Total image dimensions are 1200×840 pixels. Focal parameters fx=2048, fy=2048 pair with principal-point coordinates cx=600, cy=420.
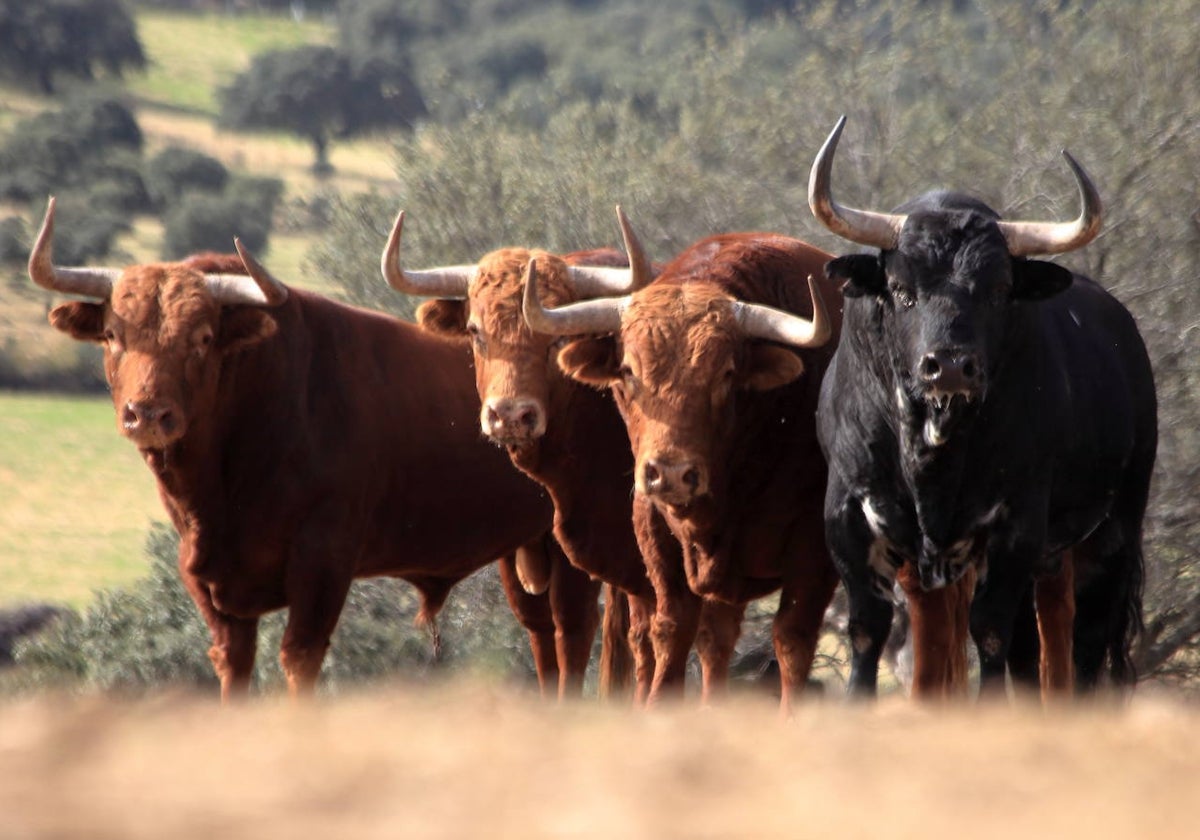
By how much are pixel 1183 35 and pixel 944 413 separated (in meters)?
13.4

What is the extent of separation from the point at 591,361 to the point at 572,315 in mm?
281

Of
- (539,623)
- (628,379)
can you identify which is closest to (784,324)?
(628,379)

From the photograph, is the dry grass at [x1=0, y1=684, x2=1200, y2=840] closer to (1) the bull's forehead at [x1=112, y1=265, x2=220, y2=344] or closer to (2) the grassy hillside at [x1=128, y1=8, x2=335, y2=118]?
(1) the bull's forehead at [x1=112, y1=265, x2=220, y2=344]

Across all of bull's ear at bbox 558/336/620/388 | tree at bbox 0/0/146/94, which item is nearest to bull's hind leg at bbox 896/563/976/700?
bull's ear at bbox 558/336/620/388

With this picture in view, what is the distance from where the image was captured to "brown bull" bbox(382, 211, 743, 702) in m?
9.20

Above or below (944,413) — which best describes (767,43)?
above

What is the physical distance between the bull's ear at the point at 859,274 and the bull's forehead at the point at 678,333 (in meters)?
0.71

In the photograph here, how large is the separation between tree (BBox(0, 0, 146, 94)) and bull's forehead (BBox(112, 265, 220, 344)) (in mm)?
53735

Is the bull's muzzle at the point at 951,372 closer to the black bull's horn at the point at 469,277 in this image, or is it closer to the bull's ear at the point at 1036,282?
the bull's ear at the point at 1036,282

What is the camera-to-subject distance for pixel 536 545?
1127 centimetres

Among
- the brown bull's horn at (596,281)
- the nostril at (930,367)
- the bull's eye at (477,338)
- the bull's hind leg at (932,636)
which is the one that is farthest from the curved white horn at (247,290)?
the nostril at (930,367)

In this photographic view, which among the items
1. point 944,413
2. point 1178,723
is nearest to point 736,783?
point 1178,723

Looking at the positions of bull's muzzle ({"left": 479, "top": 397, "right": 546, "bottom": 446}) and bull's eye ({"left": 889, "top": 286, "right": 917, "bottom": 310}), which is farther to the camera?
bull's muzzle ({"left": 479, "top": 397, "right": 546, "bottom": 446})

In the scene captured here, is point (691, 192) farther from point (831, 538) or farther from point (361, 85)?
point (361, 85)
